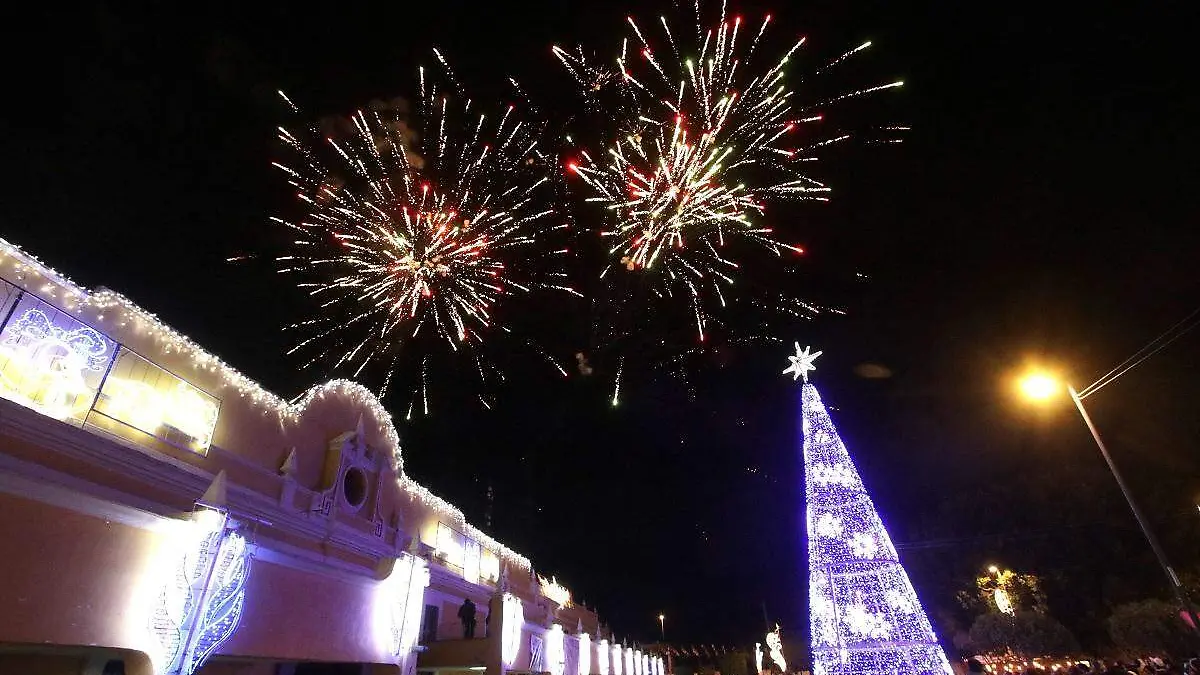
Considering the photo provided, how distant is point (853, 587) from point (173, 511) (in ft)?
53.6

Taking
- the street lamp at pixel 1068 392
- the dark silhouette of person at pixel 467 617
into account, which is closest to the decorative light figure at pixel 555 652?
the dark silhouette of person at pixel 467 617

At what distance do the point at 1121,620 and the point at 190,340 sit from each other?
40.0 meters

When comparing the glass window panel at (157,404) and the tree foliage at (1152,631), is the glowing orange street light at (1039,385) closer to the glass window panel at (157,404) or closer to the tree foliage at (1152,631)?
the glass window panel at (157,404)

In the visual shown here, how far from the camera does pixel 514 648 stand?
16.3 meters

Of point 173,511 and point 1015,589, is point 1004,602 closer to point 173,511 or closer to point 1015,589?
point 1015,589

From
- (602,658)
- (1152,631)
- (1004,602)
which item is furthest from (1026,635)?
(602,658)

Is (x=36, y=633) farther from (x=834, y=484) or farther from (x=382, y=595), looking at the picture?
(x=834, y=484)

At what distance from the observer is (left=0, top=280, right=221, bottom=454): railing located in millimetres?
7488

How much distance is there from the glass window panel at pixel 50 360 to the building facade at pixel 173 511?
0.06 ft

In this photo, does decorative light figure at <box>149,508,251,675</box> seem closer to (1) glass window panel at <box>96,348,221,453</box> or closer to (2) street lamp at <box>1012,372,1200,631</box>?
(1) glass window panel at <box>96,348,221,453</box>

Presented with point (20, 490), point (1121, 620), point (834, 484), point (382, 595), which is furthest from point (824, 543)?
point (1121, 620)

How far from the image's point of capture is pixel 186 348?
32.4ft

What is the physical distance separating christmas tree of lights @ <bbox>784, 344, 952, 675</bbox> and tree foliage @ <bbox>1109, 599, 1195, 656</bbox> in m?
20.9

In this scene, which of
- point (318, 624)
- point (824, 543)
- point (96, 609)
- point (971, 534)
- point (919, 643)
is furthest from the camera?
point (971, 534)
